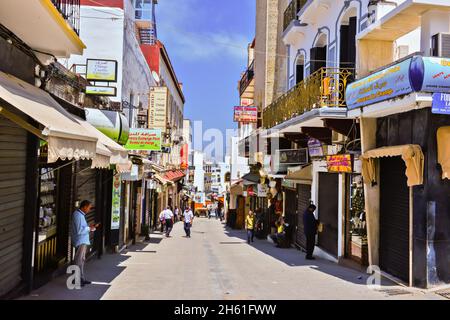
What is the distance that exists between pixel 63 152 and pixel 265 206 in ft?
64.6

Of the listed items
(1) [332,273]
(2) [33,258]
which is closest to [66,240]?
(2) [33,258]

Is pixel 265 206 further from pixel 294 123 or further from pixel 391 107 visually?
pixel 391 107

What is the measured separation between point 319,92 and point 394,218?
4.19 m

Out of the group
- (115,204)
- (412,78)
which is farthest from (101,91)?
(412,78)

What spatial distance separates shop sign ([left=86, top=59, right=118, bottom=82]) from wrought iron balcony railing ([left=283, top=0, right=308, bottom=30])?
26.1ft

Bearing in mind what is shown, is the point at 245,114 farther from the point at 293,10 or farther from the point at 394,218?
the point at 394,218

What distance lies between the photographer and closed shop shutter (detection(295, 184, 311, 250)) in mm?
16969

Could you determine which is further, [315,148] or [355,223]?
[315,148]

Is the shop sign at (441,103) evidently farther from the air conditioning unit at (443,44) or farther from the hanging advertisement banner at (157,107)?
the hanging advertisement banner at (157,107)

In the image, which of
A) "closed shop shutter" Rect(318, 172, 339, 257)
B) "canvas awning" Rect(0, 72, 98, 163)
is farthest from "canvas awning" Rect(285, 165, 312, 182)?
"canvas awning" Rect(0, 72, 98, 163)

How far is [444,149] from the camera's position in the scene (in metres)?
8.58

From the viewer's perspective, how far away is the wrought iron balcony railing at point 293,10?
60.7ft

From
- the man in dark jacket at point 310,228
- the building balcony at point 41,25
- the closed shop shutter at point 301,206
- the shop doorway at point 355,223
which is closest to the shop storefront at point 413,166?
the shop doorway at point 355,223

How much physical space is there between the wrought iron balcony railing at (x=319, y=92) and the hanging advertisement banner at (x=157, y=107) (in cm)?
792
